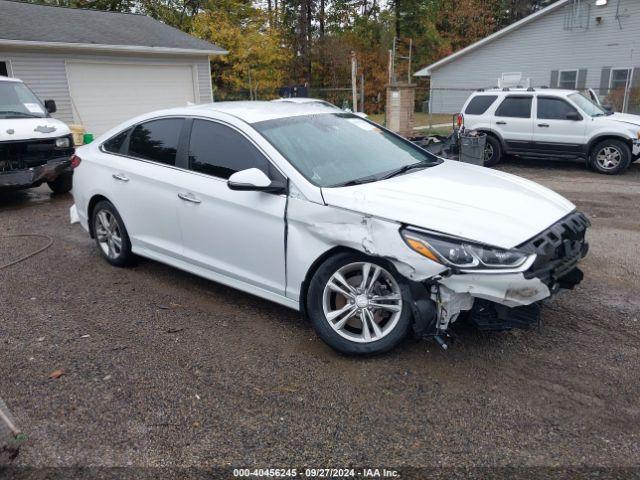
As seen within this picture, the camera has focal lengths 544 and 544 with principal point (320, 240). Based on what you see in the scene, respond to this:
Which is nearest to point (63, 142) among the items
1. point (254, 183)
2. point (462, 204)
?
point (254, 183)

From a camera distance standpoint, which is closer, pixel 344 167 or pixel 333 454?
pixel 333 454

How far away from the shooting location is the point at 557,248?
11.2 feet

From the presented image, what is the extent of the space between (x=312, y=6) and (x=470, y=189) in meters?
35.0

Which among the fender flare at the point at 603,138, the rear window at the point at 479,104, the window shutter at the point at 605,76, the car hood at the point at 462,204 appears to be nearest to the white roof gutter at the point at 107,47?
the rear window at the point at 479,104

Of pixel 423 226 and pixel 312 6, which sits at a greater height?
pixel 312 6

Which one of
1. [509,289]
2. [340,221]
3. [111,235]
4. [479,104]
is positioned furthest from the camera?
[479,104]

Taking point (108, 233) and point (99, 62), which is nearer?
point (108, 233)

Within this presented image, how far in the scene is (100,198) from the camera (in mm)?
5438

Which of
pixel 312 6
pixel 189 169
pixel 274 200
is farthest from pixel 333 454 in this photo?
pixel 312 6

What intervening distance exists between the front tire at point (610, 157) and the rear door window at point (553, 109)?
0.93 meters

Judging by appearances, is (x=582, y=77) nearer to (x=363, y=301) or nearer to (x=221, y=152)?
(x=221, y=152)

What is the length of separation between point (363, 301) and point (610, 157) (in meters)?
9.38

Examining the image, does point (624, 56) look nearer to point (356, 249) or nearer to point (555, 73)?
point (555, 73)

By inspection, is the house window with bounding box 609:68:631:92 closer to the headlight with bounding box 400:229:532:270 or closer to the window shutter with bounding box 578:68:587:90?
the window shutter with bounding box 578:68:587:90
